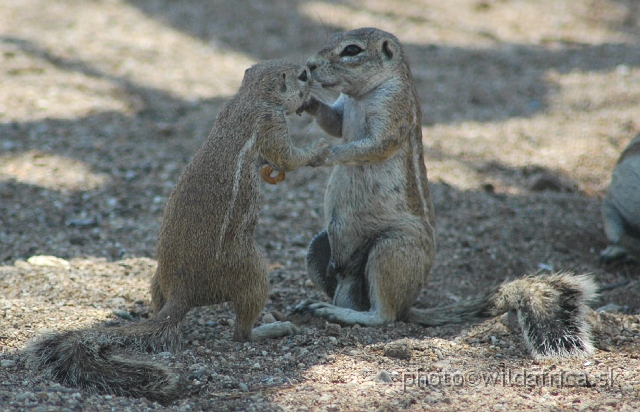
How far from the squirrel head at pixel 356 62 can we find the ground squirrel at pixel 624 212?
2501 millimetres

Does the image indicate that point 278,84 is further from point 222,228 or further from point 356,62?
point 222,228

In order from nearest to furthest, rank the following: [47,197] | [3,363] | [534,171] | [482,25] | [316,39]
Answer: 1. [3,363]
2. [47,197]
3. [534,171]
4. [316,39]
5. [482,25]

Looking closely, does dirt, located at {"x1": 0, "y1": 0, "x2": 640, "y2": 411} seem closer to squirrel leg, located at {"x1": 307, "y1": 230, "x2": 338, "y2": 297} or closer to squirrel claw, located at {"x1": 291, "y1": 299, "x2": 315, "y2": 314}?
squirrel claw, located at {"x1": 291, "y1": 299, "x2": 315, "y2": 314}

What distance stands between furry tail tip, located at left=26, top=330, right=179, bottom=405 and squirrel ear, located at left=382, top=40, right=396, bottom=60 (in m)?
2.62

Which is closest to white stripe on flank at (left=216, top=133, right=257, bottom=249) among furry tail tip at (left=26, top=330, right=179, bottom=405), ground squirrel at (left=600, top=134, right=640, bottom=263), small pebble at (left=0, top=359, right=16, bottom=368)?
furry tail tip at (left=26, top=330, right=179, bottom=405)

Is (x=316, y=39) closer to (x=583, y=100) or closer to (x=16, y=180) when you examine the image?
(x=583, y=100)

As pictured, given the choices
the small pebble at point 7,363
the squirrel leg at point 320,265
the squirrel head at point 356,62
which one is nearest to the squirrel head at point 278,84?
the squirrel head at point 356,62

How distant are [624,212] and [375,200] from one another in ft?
8.42

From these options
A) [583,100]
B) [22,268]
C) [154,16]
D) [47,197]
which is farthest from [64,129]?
[583,100]

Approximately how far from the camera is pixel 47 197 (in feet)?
21.7

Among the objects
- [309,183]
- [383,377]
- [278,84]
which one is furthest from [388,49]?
[309,183]

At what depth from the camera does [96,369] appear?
3457 millimetres

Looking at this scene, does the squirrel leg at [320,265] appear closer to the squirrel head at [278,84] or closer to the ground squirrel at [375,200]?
the ground squirrel at [375,200]

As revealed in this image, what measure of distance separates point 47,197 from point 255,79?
3.17 meters
